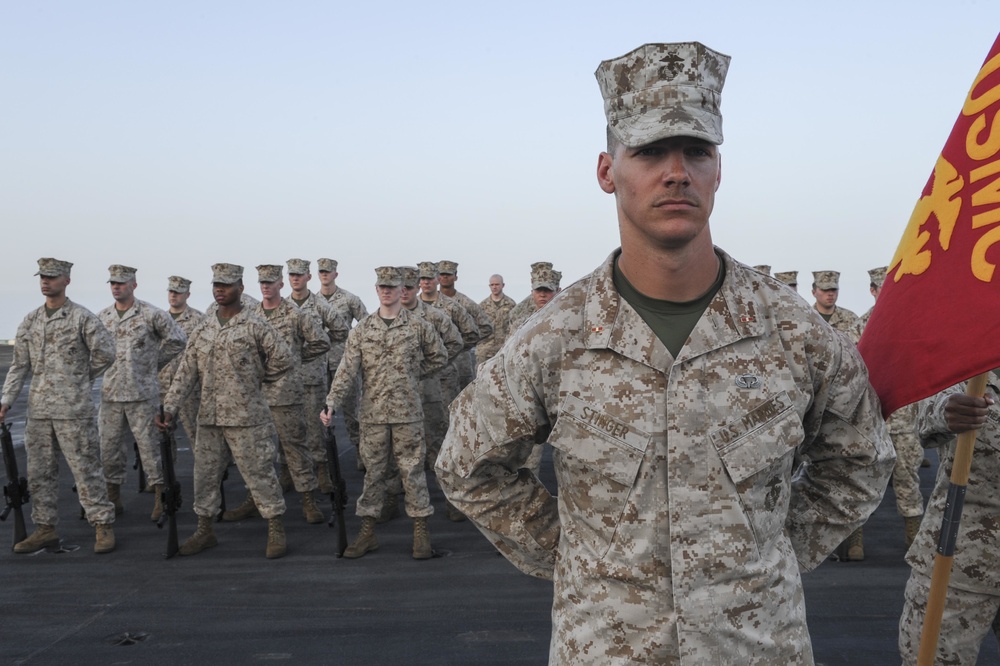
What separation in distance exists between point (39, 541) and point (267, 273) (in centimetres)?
291

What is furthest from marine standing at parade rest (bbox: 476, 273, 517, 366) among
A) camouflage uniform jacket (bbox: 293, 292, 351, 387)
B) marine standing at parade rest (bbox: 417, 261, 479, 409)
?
camouflage uniform jacket (bbox: 293, 292, 351, 387)

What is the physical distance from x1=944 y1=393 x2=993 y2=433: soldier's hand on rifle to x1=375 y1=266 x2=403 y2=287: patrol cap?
4.85 meters

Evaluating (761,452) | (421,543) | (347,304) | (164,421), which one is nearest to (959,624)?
(761,452)

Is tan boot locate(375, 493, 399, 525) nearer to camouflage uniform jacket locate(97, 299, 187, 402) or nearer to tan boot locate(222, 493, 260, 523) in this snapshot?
tan boot locate(222, 493, 260, 523)

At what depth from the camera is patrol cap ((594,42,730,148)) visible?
1688mm

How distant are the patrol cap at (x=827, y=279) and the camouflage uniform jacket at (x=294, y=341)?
4566 millimetres

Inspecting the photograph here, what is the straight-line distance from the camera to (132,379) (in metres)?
8.00

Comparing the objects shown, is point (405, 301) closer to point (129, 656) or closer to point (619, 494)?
point (129, 656)

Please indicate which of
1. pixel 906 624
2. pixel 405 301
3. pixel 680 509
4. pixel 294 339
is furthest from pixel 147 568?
pixel 680 509

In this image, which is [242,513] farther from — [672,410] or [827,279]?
[672,410]

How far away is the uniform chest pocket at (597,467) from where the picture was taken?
1.75 metres

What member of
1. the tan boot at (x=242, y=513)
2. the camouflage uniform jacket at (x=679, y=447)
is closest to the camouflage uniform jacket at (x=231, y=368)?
the tan boot at (x=242, y=513)

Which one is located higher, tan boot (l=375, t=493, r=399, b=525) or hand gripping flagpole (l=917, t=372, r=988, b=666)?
hand gripping flagpole (l=917, t=372, r=988, b=666)

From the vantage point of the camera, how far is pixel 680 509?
1.72m
